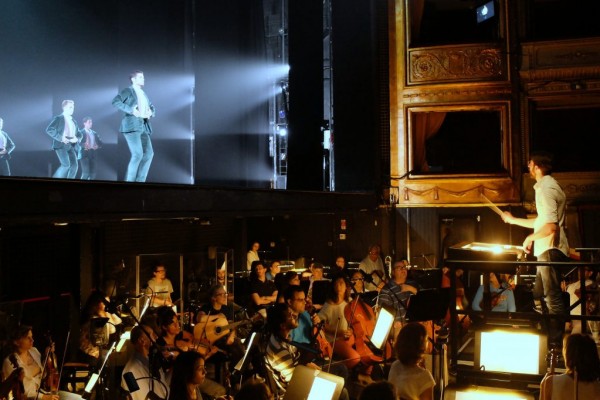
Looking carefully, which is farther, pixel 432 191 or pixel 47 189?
pixel 432 191

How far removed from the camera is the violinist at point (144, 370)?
5.94 metres

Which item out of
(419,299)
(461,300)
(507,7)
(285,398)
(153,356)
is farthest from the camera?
(507,7)

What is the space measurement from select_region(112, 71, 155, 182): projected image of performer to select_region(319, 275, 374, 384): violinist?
626cm

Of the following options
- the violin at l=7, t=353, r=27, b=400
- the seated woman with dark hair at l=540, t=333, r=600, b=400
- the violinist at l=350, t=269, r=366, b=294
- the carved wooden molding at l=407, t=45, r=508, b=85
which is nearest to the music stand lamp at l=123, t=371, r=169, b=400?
the violin at l=7, t=353, r=27, b=400

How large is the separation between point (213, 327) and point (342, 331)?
1.71 meters

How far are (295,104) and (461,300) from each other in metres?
9.68

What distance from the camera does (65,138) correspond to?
38.3 ft

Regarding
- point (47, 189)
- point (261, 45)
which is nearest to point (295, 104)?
point (261, 45)

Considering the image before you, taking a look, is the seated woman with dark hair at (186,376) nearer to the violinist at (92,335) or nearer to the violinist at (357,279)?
the violinist at (92,335)

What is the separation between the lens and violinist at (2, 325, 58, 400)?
6.52 m

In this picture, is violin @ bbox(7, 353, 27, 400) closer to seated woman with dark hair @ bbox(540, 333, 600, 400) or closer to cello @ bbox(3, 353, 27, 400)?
cello @ bbox(3, 353, 27, 400)

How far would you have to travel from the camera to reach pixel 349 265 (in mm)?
18094

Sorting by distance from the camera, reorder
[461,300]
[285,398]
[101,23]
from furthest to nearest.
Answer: [101,23]
[461,300]
[285,398]

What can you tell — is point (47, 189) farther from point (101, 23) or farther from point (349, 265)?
point (349, 265)
